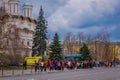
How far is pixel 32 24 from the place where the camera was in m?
127

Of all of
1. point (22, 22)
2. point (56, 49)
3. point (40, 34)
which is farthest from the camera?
point (22, 22)

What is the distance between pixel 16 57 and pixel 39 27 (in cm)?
2734

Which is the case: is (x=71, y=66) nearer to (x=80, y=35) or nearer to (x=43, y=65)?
(x=43, y=65)

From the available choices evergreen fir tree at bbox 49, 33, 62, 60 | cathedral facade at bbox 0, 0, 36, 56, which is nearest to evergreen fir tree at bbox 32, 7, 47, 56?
cathedral facade at bbox 0, 0, 36, 56

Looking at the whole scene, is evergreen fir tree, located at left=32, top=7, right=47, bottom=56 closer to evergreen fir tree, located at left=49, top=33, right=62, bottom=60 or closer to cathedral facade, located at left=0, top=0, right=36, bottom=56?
cathedral facade, located at left=0, top=0, right=36, bottom=56

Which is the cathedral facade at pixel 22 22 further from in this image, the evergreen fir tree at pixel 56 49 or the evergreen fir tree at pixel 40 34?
the evergreen fir tree at pixel 56 49

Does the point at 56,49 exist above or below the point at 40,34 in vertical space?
below

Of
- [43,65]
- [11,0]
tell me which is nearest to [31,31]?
[11,0]

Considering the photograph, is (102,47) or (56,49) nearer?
(56,49)

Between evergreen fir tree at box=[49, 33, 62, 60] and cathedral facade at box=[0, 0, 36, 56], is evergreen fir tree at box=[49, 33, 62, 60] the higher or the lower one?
the lower one

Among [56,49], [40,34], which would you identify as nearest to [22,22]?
[40,34]

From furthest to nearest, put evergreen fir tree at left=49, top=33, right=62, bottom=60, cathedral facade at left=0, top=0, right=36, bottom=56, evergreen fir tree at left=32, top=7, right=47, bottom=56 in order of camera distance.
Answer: evergreen fir tree at left=32, top=7, right=47, bottom=56, cathedral facade at left=0, top=0, right=36, bottom=56, evergreen fir tree at left=49, top=33, right=62, bottom=60

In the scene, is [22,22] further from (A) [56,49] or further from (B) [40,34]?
(A) [56,49]

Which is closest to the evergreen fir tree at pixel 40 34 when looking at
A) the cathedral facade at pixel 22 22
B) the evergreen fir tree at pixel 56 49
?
the cathedral facade at pixel 22 22
